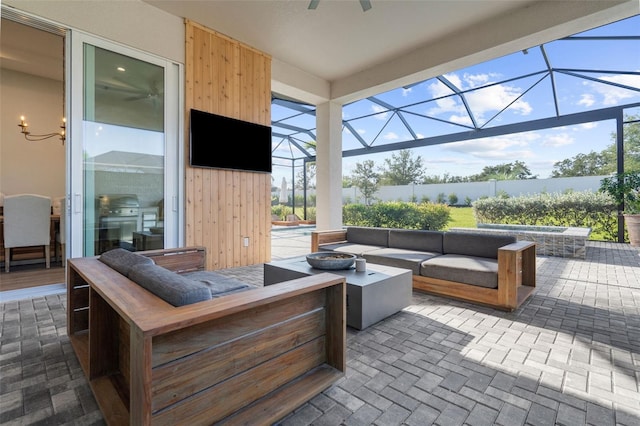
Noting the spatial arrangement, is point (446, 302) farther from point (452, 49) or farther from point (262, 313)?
point (452, 49)

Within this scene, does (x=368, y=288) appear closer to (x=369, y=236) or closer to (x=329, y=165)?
(x=369, y=236)

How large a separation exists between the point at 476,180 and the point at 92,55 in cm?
946

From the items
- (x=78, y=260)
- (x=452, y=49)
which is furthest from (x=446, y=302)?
(x=452, y=49)

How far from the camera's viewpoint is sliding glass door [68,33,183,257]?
10.5ft

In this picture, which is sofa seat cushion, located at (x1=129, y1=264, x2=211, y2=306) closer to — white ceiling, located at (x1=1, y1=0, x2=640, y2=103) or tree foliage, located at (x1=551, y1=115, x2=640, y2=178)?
white ceiling, located at (x1=1, y1=0, x2=640, y2=103)

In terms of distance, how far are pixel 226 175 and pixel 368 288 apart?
2.95 meters

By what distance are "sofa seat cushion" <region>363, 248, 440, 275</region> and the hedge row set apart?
5256 mm

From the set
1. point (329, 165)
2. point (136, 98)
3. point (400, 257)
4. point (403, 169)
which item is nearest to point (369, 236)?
point (400, 257)

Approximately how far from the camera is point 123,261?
5.42 ft

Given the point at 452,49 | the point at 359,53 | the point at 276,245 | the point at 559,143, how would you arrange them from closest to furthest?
the point at 452,49 < the point at 359,53 < the point at 276,245 < the point at 559,143

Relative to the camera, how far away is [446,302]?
296 cm

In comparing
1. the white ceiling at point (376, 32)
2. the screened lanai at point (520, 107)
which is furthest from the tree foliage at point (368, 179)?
the white ceiling at point (376, 32)

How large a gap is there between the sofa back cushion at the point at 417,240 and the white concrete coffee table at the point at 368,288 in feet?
3.63

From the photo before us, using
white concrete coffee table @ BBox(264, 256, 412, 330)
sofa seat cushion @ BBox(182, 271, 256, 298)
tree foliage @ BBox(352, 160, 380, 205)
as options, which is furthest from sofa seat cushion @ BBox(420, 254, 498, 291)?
tree foliage @ BBox(352, 160, 380, 205)
